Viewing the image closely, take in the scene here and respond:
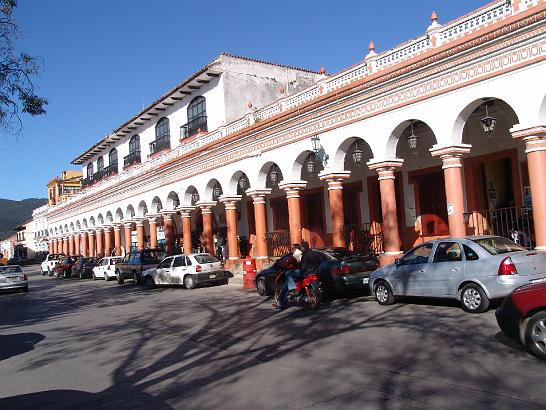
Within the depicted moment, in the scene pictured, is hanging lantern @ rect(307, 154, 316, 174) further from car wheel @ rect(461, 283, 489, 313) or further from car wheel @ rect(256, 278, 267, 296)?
car wheel @ rect(461, 283, 489, 313)

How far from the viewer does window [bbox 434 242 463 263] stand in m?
10.4

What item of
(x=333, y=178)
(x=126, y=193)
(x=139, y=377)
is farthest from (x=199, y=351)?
(x=126, y=193)

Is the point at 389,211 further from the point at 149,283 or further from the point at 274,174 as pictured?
the point at 149,283

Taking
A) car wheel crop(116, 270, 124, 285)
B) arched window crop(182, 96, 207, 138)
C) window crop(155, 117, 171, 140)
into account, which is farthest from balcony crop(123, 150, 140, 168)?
car wheel crop(116, 270, 124, 285)

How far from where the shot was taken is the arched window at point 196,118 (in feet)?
104

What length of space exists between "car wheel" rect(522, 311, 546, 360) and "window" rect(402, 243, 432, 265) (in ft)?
14.0

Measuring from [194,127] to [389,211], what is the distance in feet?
62.7

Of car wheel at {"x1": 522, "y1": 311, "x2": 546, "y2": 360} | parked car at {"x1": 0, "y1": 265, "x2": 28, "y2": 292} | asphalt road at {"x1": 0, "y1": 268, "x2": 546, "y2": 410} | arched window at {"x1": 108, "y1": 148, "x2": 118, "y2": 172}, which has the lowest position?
asphalt road at {"x1": 0, "y1": 268, "x2": 546, "y2": 410}

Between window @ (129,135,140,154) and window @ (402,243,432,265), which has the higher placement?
window @ (129,135,140,154)

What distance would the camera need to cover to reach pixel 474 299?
9906 mm

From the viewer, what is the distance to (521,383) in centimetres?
577

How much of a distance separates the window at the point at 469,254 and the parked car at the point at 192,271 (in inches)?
480

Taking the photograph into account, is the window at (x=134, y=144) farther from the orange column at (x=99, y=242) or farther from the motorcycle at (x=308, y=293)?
the motorcycle at (x=308, y=293)

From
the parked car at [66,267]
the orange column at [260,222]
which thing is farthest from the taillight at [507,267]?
the parked car at [66,267]
